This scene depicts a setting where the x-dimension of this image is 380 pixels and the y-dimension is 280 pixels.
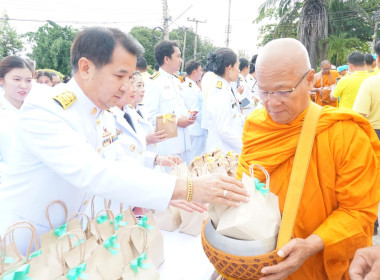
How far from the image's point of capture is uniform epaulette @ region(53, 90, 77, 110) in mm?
1510

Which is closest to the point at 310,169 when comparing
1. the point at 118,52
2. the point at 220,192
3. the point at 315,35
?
the point at 220,192

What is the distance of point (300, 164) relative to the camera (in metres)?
1.46

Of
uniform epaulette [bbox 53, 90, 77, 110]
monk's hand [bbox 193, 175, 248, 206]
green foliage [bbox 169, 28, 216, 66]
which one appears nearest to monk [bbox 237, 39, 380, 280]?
monk's hand [bbox 193, 175, 248, 206]

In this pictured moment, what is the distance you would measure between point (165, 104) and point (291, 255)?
3496 mm

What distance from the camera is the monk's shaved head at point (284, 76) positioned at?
1500 millimetres

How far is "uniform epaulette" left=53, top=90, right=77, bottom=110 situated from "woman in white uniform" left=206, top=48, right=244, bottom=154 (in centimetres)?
257

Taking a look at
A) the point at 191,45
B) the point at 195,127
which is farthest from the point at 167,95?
the point at 191,45

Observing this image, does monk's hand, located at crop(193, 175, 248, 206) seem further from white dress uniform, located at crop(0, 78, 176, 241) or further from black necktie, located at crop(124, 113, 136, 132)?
black necktie, located at crop(124, 113, 136, 132)

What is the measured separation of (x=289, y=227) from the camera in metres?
1.29

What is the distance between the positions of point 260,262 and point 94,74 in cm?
116

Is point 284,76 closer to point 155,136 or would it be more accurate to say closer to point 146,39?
point 155,136

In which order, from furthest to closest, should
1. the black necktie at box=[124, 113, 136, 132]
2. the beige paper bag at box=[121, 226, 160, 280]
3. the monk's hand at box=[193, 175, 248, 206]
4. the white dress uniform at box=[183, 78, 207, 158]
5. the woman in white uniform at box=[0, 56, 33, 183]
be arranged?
1. the white dress uniform at box=[183, 78, 207, 158]
2. the woman in white uniform at box=[0, 56, 33, 183]
3. the black necktie at box=[124, 113, 136, 132]
4. the beige paper bag at box=[121, 226, 160, 280]
5. the monk's hand at box=[193, 175, 248, 206]

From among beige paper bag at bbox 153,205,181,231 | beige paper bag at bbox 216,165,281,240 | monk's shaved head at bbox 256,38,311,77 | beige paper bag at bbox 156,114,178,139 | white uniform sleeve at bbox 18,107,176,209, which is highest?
monk's shaved head at bbox 256,38,311,77

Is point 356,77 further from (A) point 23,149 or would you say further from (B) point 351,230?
(A) point 23,149
